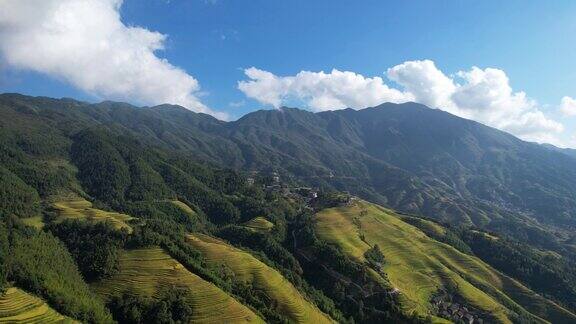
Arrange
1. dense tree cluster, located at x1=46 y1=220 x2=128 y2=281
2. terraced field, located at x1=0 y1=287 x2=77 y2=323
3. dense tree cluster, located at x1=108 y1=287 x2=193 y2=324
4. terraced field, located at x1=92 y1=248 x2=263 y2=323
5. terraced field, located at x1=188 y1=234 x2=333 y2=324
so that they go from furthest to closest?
terraced field, located at x1=188 y1=234 x2=333 y2=324 → dense tree cluster, located at x1=46 y1=220 x2=128 y2=281 → terraced field, located at x1=92 y1=248 x2=263 y2=323 → dense tree cluster, located at x1=108 y1=287 x2=193 y2=324 → terraced field, located at x1=0 y1=287 x2=77 y2=323

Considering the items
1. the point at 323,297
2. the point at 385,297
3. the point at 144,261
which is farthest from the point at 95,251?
the point at 385,297

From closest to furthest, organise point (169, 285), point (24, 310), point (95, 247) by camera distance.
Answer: point (24, 310)
point (169, 285)
point (95, 247)

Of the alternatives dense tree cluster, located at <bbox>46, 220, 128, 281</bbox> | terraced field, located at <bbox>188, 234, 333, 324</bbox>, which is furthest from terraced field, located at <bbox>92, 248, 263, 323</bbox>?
terraced field, located at <bbox>188, 234, 333, 324</bbox>

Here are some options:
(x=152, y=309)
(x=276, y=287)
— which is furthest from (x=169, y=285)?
(x=276, y=287)

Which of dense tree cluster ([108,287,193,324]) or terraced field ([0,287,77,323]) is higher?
terraced field ([0,287,77,323])

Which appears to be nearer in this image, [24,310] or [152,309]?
[24,310]

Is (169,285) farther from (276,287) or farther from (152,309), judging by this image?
(276,287)

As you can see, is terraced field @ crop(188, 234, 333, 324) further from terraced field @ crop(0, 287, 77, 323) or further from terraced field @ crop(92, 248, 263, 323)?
terraced field @ crop(0, 287, 77, 323)
